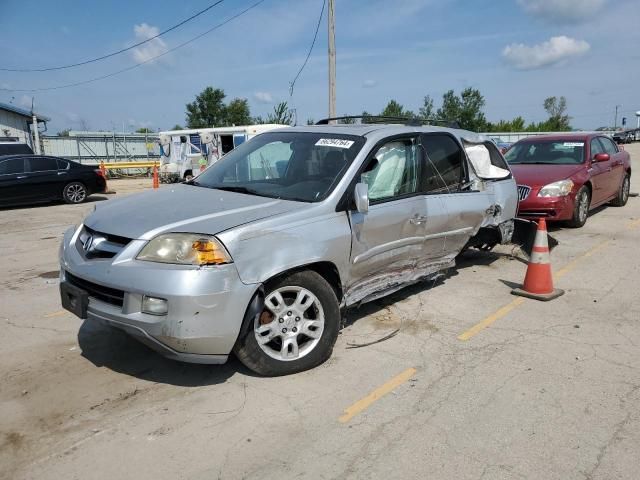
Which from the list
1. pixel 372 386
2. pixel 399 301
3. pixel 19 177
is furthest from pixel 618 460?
A: pixel 19 177

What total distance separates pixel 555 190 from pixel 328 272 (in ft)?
19.9

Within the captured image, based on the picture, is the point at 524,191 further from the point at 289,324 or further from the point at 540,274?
the point at 289,324

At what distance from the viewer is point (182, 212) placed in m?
3.66

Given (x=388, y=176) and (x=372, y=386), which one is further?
(x=388, y=176)

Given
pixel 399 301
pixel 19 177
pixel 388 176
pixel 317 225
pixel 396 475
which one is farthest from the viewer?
pixel 19 177

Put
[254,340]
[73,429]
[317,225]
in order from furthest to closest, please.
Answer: [317,225], [254,340], [73,429]

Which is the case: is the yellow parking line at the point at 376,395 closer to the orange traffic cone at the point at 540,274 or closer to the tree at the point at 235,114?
the orange traffic cone at the point at 540,274

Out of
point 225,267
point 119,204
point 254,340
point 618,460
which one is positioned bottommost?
point 618,460

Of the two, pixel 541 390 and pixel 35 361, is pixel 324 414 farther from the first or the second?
pixel 35 361

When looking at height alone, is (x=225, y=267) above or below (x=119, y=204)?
below

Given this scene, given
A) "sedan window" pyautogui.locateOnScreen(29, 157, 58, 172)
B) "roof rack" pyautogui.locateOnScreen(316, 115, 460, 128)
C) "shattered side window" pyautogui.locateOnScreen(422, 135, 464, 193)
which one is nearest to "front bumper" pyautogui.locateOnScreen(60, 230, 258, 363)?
"shattered side window" pyautogui.locateOnScreen(422, 135, 464, 193)

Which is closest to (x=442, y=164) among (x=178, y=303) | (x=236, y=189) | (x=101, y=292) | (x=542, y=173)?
(x=236, y=189)

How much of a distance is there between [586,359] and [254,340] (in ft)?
8.20

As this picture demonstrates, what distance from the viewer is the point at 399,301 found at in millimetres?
5359
